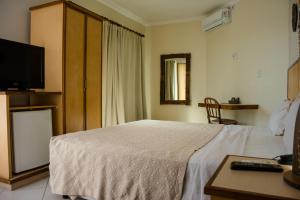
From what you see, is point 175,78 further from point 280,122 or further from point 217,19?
point 280,122

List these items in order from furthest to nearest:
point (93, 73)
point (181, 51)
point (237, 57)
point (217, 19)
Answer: point (181, 51) → point (217, 19) → point (237, 57) → point (93, 73)

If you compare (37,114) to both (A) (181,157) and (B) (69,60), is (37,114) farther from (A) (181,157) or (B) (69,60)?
(A) (181,157)

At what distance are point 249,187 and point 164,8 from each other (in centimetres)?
425

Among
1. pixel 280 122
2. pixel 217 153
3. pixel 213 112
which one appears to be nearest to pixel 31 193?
pixel 217 153

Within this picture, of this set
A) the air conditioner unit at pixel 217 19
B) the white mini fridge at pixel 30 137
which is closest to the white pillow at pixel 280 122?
the white mini fridge at pixel 30 137

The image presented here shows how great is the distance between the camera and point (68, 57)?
2828 mm

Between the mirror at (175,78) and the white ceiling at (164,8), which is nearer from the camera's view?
the white ceiling at (164,8)

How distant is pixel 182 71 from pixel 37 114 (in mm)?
3248

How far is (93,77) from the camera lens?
3252 millimetres

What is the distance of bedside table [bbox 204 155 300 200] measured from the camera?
0.68 meters

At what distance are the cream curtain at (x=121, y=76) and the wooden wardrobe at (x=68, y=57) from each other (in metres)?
0.83

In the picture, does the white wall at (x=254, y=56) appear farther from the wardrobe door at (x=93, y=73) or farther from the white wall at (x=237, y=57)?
the wardrobe door at (x=93, y=73)

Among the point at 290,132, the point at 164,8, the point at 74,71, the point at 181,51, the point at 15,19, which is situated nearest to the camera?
the point at 290,132

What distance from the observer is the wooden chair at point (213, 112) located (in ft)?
12.7
